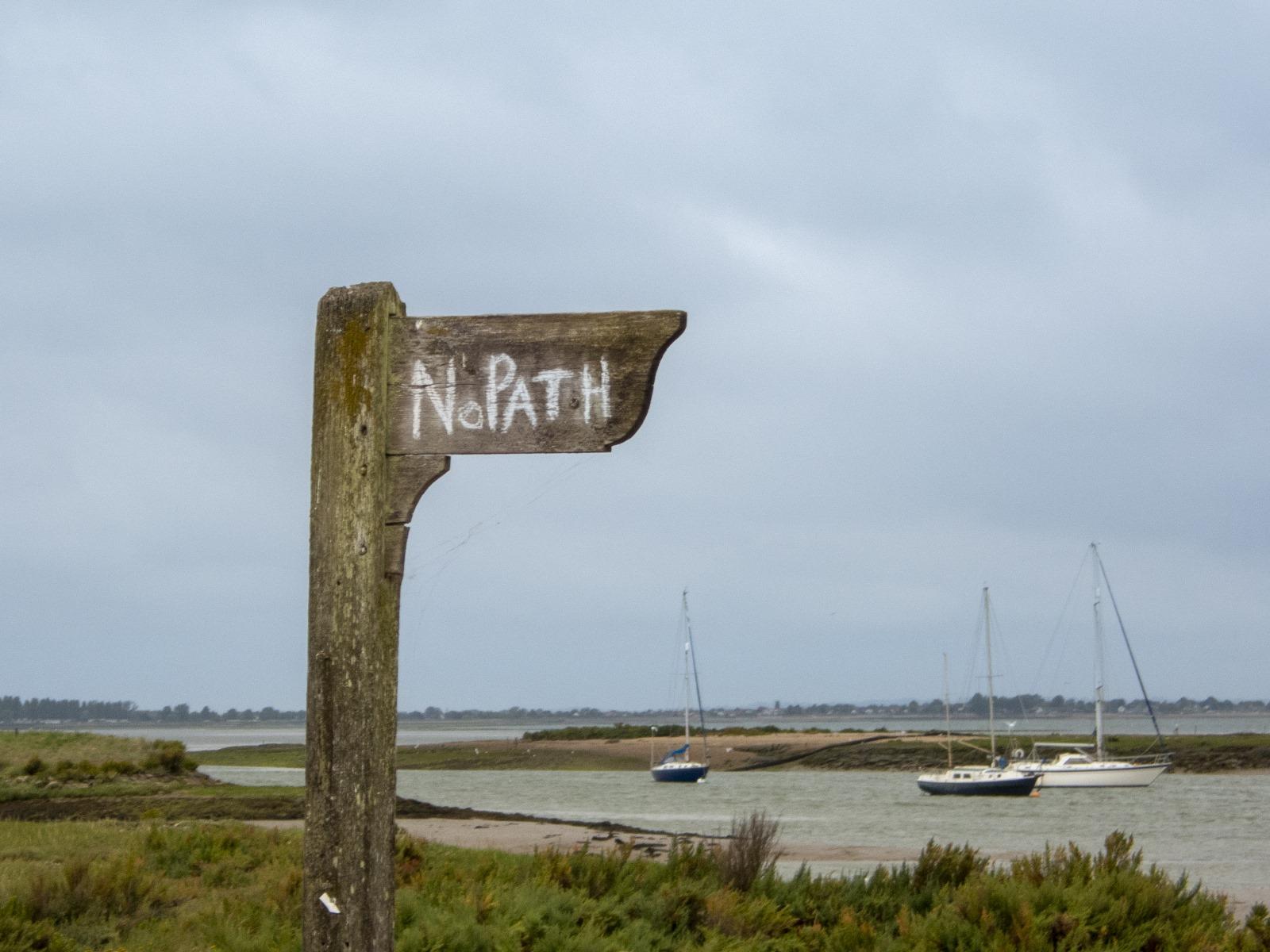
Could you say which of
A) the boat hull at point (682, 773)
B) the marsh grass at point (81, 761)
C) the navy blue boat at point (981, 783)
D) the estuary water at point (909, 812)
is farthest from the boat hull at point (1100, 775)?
the marsh grass at point (81, 761)

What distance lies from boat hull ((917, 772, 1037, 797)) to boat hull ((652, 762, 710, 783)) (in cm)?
1212

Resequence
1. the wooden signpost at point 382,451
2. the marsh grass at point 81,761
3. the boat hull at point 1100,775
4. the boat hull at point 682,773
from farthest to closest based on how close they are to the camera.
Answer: the boat hull at point 682,773, the boat hull at point 1100,775, the marsh grass at point 81,761, the wooden signpost at point 382,451

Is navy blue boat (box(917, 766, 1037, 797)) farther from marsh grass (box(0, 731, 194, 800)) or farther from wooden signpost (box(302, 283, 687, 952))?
wooden signpost (box(302, 283, 687, 952))

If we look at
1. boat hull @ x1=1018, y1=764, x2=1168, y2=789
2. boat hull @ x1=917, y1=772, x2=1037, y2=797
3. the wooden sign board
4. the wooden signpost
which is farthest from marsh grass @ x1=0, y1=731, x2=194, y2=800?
boat hull @ x1=1018, y1=764, x2=1168, y2=789

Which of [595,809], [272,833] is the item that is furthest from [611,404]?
[595,809]

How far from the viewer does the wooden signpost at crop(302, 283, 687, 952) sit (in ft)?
11.9

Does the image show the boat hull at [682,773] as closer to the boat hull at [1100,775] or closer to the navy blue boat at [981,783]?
the navy blue boat at [981,783]

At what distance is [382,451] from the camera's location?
3.79 metres

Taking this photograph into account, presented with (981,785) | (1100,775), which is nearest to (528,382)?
(981,785)

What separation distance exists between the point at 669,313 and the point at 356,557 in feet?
3.62

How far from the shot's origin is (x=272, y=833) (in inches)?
576

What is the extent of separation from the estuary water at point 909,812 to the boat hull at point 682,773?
0.80m

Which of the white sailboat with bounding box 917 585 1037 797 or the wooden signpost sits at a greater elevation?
the wooden signpost

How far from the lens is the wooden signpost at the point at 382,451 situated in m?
3.62
